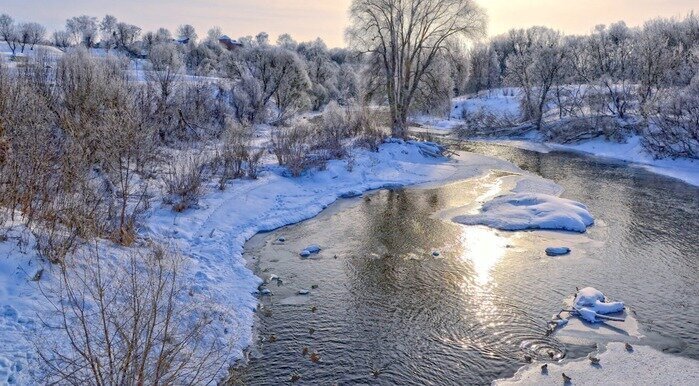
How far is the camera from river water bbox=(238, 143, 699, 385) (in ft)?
25.3

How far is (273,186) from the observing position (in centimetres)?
1812

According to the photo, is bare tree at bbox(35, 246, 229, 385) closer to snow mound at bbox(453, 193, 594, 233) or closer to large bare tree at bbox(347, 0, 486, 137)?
snow mound at bbox(453, 193, 594, 233)

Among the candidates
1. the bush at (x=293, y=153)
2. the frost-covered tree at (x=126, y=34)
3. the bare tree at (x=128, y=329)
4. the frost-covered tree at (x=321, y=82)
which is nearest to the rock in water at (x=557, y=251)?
the bare tree at (x=128, y=329)

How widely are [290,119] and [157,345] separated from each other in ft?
112

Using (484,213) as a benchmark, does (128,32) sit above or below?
above

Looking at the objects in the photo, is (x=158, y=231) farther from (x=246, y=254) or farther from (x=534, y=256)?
(x=534, y=256)

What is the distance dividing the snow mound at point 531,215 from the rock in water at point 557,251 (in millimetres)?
2105

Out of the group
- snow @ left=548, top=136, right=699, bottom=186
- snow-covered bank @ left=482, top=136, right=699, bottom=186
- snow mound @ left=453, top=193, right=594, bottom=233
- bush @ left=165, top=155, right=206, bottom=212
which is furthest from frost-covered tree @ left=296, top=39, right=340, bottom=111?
bush @ left=165, top=155, right=206, bottom=212

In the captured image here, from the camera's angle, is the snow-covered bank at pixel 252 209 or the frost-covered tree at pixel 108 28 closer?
the snow-covered bank at pixel 252 209

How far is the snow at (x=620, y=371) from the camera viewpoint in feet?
23.2

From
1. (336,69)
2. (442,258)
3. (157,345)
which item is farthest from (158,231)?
(336,69)

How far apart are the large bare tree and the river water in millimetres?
14864

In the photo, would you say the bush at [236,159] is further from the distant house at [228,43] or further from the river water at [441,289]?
the distant house at [228,43]

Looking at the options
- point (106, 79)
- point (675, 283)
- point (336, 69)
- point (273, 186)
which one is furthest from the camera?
point (336, 69)
